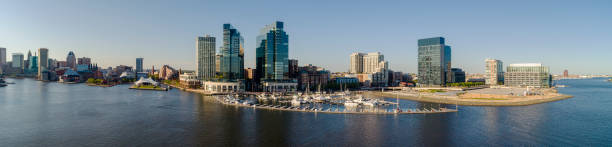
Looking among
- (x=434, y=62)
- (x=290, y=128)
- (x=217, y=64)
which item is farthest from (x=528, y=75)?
(x=290, y=128)

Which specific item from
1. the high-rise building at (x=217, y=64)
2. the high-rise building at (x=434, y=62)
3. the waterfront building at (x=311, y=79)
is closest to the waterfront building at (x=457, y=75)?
the high-rise building at (x=434, y=62)

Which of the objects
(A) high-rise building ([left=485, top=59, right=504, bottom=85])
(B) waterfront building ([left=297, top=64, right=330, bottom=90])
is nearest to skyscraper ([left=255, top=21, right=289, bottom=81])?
(B) waterfront building ([left=297, top=64, right=330, bottom=90])

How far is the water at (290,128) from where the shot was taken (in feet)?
112

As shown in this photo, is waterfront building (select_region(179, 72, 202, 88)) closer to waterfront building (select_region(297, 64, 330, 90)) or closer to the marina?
waterfront building (select_region(297, 64, 330, 90))

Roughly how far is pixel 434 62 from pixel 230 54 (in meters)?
87.9

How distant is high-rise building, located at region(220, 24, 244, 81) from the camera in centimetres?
11794

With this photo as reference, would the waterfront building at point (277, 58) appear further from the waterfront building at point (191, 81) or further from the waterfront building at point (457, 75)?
the waterfront building at point (457, 75)

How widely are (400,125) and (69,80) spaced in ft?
642

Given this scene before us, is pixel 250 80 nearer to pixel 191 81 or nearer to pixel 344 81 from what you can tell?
pixel 191 81

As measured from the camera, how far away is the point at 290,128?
41.6 m

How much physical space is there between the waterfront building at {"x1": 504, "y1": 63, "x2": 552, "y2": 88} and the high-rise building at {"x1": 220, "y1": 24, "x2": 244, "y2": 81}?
123145mm

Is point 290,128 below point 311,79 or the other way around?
below

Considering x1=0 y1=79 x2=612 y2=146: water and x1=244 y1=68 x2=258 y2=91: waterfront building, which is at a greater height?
x1=244 y1=68 x2=258 y2=91: waterfront building

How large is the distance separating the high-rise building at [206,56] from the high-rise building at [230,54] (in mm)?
9637
